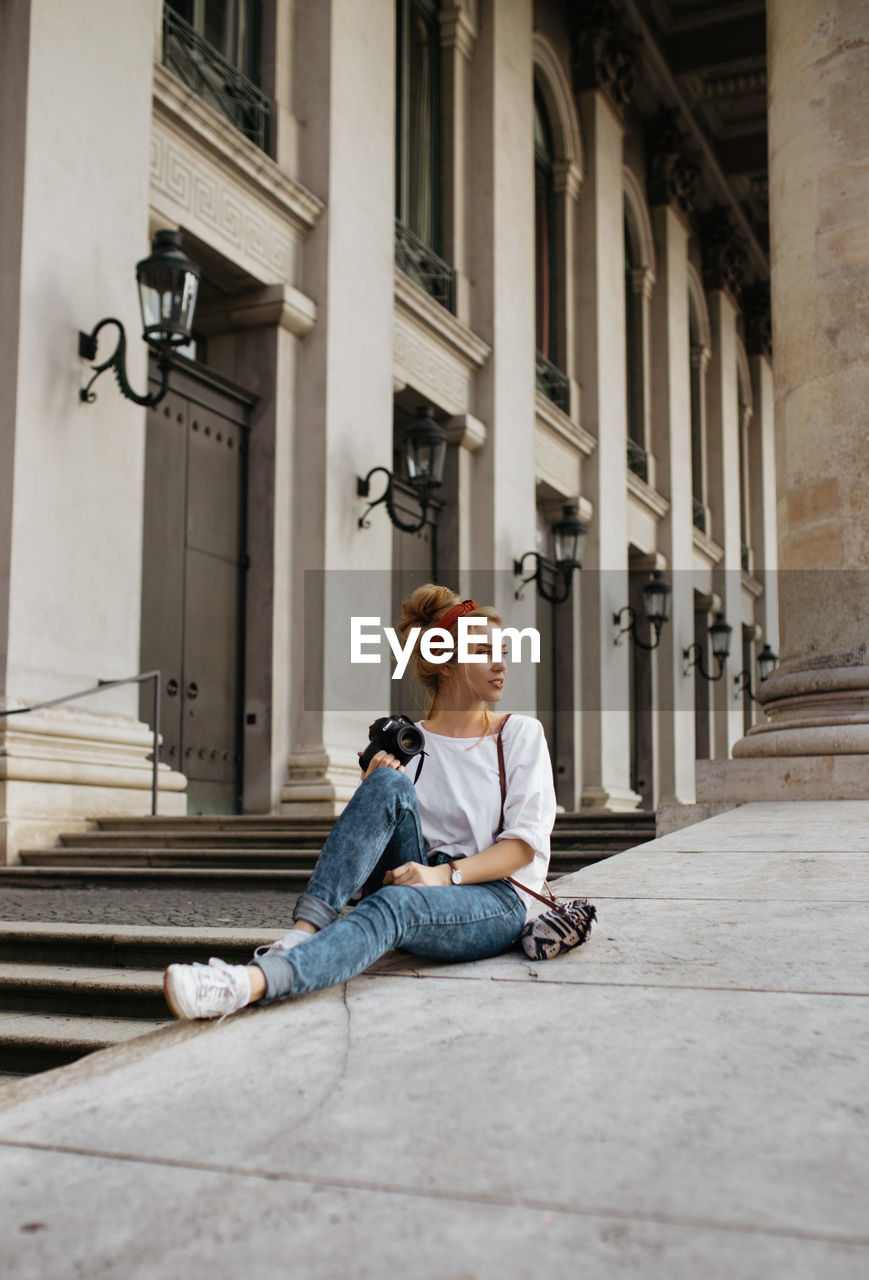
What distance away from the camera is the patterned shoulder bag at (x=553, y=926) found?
3504mm

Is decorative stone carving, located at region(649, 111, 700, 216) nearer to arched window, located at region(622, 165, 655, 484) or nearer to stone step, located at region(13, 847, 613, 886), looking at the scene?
arched window, located at region(622, 165, 655, 484)

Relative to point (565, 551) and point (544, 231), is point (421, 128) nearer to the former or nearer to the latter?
point (544, 231)

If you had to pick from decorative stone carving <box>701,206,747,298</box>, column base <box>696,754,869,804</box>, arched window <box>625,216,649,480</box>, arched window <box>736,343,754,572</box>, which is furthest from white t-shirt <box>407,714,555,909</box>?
arched window <box>736,343,754,572</box>

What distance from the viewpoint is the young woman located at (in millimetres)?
3154

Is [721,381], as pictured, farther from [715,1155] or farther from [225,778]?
[715,1155]

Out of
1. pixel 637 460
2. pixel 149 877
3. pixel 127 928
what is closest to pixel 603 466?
pixel 637 460

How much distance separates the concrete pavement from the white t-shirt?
337 millimetres

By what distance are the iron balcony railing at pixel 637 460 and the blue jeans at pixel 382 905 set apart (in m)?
17.4

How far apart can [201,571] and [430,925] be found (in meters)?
7.33

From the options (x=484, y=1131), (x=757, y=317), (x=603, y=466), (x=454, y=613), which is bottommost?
(x=484, y=1131)

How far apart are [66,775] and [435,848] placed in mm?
4761

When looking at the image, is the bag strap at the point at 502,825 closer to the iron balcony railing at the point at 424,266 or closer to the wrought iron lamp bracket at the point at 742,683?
the iron balcony railing at the point at 424,266

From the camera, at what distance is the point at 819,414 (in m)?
8.12

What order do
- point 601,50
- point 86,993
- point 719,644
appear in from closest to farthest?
point 86,993, point 601,50, point 719,644
